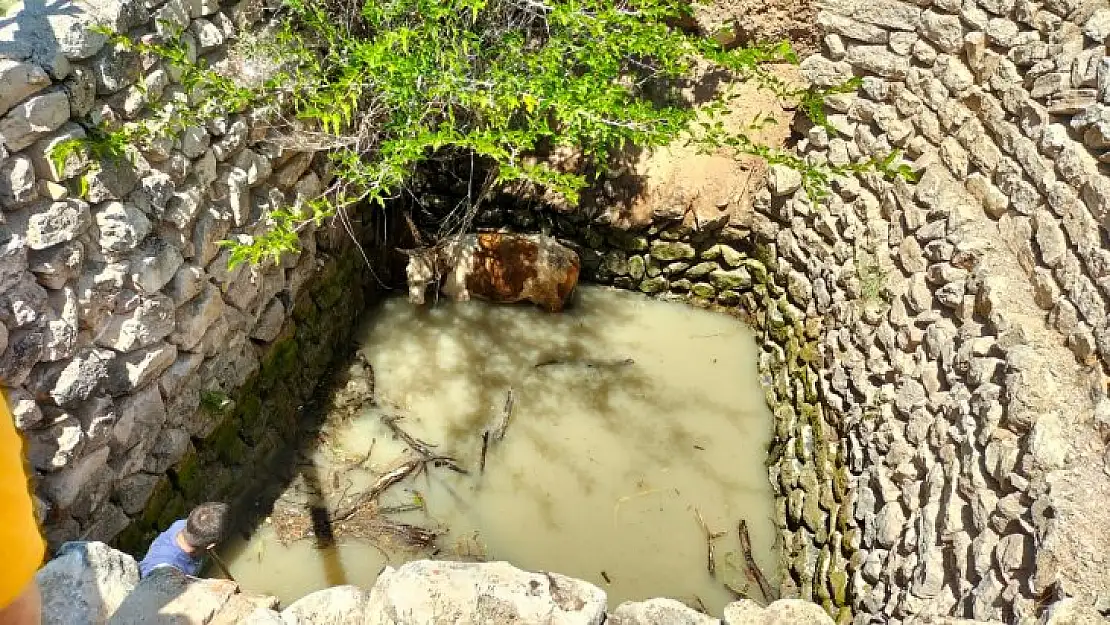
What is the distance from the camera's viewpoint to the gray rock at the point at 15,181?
2465mm

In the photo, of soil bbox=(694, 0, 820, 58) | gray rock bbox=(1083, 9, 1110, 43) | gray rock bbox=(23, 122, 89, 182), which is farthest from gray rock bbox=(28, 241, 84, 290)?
gray rock bbox=(1083, 9, 1110, 43)

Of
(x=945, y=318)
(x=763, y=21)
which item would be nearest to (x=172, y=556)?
(x=945, y=318)

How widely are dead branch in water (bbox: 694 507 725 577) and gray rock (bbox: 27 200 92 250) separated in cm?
322

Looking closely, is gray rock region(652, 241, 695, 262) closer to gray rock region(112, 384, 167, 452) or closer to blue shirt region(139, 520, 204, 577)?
gray rock region(112, 384, 167, 452)

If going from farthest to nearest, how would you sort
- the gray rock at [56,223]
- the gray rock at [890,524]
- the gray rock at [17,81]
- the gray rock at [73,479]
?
the gray rock at [890,524] < the gray rock at [73,479] < the gray rock at [56,223] < the gray rock at [17,81]

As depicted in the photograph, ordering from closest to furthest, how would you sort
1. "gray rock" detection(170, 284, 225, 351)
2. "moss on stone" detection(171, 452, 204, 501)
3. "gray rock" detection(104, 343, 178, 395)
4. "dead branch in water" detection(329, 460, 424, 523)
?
"gray rock" detection(104, 343, 178, 395) < "gray rock" detection(170, 284, 225, 351) < "moss on stone" detection(171, 452, 204, 501) < "dead branch in water" detection(329, 460, 424, 523)

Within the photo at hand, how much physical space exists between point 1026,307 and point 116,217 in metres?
3.59

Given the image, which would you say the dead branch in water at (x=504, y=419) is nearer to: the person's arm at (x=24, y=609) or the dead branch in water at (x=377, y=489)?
the dead branch in water at (x=377, y=489)

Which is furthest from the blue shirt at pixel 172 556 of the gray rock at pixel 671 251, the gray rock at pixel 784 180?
the gray rock at pixel 784 180

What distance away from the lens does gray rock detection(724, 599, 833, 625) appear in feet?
7.42

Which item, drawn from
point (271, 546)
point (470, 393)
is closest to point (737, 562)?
point (470, 393)

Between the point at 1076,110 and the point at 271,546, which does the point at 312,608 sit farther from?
the point at 1076,110

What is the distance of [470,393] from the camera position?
470 centimetres

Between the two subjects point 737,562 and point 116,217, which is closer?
point 116,217
